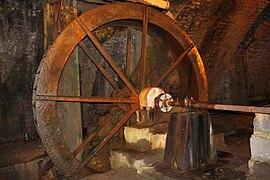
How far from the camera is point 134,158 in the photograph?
12.2 feet

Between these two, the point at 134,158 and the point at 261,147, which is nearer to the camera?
the point at 261,147

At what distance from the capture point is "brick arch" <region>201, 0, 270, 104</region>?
23.0 feet

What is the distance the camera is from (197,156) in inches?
132

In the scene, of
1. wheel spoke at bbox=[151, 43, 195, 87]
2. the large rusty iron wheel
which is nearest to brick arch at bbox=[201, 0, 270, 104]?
wheel spoke at bbox=[151, 43, 195, 87]

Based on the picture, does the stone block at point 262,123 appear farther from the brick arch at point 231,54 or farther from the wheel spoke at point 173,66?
the brick arch at point 231,54

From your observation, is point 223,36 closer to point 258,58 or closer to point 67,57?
point 258,58

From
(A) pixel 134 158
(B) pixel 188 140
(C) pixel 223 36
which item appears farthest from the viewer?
(C) pixel 223 36

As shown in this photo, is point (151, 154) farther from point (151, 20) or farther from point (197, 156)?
point (151, 20)

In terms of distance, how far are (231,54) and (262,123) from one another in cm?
586

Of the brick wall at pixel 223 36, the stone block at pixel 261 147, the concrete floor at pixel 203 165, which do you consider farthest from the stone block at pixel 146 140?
the brick wall at pixel 223 36

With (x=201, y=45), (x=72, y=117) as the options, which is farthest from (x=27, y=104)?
(x=201, y=45)

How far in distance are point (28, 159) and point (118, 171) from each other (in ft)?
6.05

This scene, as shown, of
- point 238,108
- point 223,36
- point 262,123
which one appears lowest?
point 262,123

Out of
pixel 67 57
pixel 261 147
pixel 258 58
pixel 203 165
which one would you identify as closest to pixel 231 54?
pixel 258 58
